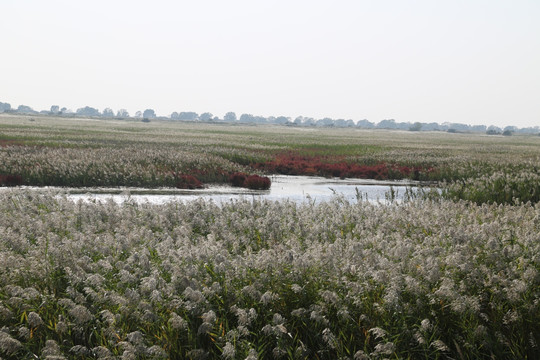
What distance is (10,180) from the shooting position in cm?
2648

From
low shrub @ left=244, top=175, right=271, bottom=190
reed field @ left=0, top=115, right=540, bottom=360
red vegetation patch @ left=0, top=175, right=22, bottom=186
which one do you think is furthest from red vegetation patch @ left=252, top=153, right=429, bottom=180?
reed field @ left=0, top=115, right=540, bottom=360

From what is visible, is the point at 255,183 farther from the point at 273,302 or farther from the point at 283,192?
the point at 273,302

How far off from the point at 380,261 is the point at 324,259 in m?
0.83

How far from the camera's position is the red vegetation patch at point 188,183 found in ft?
92.5

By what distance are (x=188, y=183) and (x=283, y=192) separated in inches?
200

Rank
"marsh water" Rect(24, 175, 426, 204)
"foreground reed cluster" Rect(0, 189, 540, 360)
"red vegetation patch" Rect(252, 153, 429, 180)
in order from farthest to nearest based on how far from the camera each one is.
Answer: "red vegetation patch" Rect(252, 153, 429, 180) → "marsh water" Rect(24, 175, 426, 204) → "foreground reed cluster" Rect(0, 189, 540, 360)

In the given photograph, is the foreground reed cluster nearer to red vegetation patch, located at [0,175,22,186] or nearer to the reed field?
the reed field

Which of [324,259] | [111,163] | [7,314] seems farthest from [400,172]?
[7,314]

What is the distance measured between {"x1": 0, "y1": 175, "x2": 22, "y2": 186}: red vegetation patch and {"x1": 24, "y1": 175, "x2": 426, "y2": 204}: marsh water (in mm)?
3049

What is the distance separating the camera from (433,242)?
10227 millimetres

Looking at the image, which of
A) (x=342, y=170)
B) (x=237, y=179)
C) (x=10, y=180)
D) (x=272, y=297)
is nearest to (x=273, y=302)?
(x=272, y=297)

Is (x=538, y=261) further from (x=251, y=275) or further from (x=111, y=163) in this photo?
(x=111, y=163)

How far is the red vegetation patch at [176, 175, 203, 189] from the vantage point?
2819cm

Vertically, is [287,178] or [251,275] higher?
[251,275]
